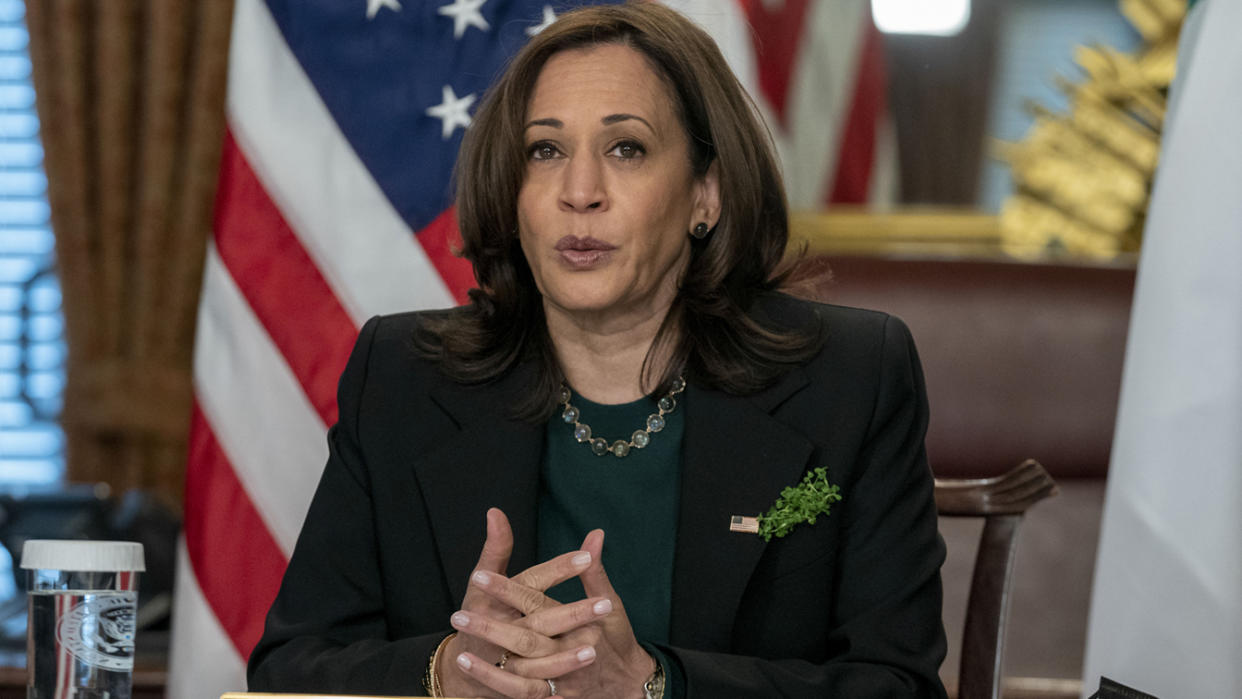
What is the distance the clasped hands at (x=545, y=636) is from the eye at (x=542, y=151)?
23.4 inches

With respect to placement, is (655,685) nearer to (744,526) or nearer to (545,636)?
(545,636)

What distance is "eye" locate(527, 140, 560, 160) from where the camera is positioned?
1.84 meters

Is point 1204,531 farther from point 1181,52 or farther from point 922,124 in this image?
point 922,124

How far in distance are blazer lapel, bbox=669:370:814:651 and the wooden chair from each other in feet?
0.99

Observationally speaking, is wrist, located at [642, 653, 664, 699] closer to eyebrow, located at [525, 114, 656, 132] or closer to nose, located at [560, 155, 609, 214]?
nose, located at [560, 155, 609, 214]

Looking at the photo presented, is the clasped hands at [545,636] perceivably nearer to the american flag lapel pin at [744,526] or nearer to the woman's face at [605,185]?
the american flag lapel pin at [744,526]

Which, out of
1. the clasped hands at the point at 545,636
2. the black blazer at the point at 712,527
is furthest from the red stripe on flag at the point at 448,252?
the clasped hands at the point at 545,636

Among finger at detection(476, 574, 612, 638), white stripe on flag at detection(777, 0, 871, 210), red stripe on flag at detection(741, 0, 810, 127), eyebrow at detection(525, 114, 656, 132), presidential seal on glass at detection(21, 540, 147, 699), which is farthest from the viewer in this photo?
white stripe on flag at detection(777, 0, 871, 210)

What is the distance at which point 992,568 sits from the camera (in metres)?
1.85

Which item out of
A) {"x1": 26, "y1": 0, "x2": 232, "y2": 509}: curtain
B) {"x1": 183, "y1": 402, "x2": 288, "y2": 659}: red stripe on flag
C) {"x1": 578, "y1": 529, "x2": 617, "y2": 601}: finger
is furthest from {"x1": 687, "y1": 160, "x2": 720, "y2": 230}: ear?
{"x1": 26, "y1": 0, "x2": 232, "y2": 509}: curtain

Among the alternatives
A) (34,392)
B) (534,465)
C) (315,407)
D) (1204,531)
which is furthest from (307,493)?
(34,392)

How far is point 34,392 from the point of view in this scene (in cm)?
448

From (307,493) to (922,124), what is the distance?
297cm

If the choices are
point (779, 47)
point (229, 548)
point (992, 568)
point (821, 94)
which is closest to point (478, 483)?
point (229, 548)
